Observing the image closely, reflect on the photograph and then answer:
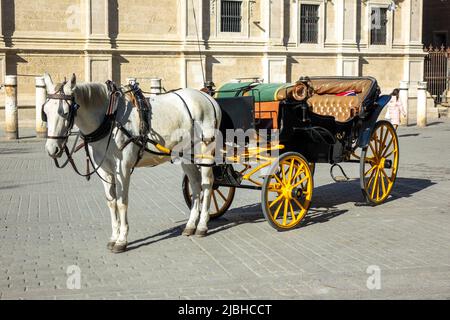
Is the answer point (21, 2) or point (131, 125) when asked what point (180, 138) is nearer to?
point (131, 125)

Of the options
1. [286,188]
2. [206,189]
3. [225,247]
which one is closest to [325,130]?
[286,188]

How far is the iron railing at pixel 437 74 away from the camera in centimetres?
3347

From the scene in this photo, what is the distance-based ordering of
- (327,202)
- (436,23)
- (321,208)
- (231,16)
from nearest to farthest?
1. (321,208)
2. (327,202)
3. (231,16)
4. (436,23)

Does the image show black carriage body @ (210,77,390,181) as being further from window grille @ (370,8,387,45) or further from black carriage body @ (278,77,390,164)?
window grille @ (370,8,387,45)

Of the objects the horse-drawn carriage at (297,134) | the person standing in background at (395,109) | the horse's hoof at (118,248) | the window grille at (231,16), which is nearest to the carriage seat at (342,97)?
the horse-drawn carriage at (297,134)

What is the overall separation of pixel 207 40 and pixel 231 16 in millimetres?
1604

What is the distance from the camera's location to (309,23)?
30406 mm

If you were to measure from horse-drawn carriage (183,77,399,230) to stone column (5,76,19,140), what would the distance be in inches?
478

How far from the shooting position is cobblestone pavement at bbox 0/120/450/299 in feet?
Answer: 20.8

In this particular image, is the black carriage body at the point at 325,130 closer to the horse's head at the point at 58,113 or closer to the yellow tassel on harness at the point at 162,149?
the yellow tassel on harness at the point at 162,149

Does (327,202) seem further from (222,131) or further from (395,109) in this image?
(395,109)

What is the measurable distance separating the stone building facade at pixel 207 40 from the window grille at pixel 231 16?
41 millimetres
